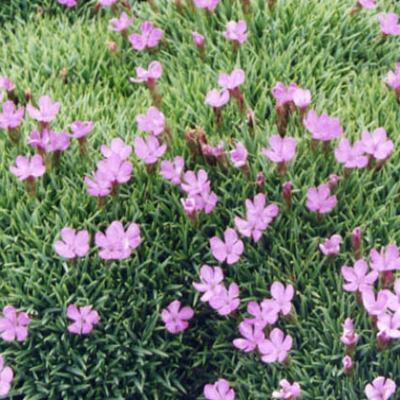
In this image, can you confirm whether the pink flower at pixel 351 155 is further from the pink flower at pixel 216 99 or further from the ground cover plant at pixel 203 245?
the pink flower at pixel 216 99

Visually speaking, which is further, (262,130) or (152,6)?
(152,6)

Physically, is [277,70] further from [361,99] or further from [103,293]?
[103,293]

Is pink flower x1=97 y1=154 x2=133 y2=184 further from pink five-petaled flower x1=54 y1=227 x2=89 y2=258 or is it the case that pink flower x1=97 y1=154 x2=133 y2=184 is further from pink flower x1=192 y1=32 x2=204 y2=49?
pink flower x1=192 y1=32 x2=204 y2=49

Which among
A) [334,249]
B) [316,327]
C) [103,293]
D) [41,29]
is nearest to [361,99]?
[334,249]

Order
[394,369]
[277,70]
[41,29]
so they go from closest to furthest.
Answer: [394,369] < [277,70] < [41,29]

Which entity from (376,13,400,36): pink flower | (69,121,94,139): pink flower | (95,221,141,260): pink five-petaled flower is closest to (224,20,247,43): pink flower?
(376,13,400,36): pink flower
